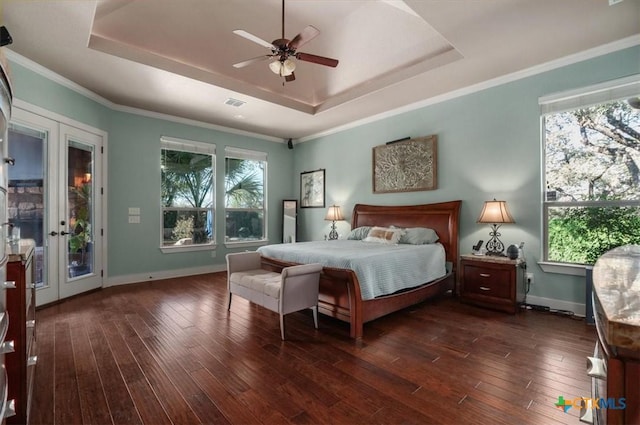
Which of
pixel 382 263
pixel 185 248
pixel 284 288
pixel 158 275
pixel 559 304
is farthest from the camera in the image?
pixel 185 248

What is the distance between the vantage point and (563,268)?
3420mm

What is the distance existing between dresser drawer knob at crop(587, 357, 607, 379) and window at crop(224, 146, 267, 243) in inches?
238

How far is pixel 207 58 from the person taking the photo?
3.85 m

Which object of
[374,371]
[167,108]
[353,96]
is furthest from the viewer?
[167,108]

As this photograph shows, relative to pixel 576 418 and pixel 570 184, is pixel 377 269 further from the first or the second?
pixel 570 184

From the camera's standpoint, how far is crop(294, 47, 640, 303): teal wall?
3.39 m

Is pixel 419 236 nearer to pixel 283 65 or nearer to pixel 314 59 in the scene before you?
pixel 314 59

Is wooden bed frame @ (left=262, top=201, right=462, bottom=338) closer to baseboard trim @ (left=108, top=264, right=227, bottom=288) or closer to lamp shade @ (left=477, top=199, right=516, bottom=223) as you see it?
lamp shade @ (left=477, top=199, right=516, bottom=223)

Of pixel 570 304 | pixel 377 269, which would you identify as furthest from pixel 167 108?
pixel 570 304

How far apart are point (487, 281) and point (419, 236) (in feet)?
3.32

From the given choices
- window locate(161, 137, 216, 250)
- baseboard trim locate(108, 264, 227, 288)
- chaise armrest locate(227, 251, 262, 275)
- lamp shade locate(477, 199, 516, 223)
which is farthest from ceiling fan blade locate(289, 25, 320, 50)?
baseboard trim locate(108, 264, 227, 288)

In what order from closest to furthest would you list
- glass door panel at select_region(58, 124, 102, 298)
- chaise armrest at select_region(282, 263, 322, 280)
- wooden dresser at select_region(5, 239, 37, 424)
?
wooden dresser at select_region(5, 239, 37, 424) < chaise armrest at select_region(282, 263, 322, 280) < glass door panel at select_region(58, 124, 102, 298)

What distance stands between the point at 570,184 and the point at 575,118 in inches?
29.7

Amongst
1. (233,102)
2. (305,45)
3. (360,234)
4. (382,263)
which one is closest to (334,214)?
(360,234)
